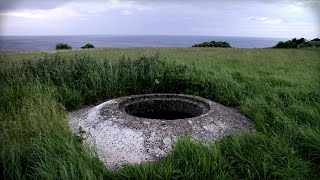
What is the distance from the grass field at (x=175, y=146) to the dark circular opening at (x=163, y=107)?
0.84 m

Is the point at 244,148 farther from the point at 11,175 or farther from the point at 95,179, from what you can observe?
the point at 11,175

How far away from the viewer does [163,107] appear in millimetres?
6664

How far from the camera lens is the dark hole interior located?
21.3 feet

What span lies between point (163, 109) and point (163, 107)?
0.04 m

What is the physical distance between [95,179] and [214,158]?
56.5 inches

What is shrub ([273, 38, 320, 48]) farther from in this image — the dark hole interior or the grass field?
the dark hole interior

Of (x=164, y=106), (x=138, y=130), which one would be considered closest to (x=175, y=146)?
(x=138, y=130)

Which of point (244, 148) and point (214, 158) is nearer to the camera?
point (214, 158)

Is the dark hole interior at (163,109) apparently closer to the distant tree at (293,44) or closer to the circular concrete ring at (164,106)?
the circular concrete ring at (164,106)

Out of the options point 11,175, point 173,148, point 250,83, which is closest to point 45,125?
point 11,175

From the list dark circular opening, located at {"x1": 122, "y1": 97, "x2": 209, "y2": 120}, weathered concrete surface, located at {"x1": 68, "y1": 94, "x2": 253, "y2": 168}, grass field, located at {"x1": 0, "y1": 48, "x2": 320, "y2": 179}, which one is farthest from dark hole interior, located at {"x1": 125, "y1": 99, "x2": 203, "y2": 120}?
grass field, located at {"x1": 0, "y1": 48, "x2": 320, "y2": 179}

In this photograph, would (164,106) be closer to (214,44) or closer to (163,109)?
(163,109)

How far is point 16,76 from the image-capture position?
6.85m

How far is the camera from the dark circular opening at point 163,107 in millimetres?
6465
